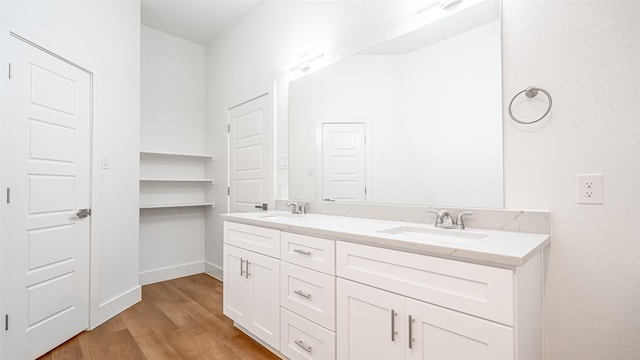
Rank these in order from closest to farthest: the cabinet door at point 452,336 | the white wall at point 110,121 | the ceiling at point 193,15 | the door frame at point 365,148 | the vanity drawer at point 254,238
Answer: the cabinet door at point 452,336, the vanity drawer at point 254,238, the door frame at point 365,148, the white wall at point 110,121, the ceiling at point 193,15

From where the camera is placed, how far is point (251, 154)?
3.22 metres

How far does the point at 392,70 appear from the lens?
1.97m

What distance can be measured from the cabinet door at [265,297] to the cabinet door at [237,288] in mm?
53

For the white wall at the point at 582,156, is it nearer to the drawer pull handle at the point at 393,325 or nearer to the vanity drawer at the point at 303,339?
the drawer pull handle at the point at 393,325

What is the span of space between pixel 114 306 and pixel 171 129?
207 cm

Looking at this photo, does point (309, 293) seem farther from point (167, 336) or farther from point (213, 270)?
point (213, 270)

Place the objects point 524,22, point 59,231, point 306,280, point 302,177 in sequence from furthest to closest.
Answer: point 302,177 < point 59,231 < point 306,280 < point 524,22

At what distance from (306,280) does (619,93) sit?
159 centimetres

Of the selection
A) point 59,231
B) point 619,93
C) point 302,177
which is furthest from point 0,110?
point 619,93

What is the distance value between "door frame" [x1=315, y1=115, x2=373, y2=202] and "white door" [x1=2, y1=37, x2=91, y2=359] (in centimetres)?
178

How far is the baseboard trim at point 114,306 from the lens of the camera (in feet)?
7.93

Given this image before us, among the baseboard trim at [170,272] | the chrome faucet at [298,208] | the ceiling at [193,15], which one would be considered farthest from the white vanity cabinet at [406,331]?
the ceiling at [193,15]

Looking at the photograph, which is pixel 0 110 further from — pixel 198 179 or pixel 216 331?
pixel 198 179

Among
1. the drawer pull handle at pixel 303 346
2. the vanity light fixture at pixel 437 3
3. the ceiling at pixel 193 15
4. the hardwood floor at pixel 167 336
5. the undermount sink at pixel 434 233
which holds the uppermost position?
the ceiling at pixel 193 15
